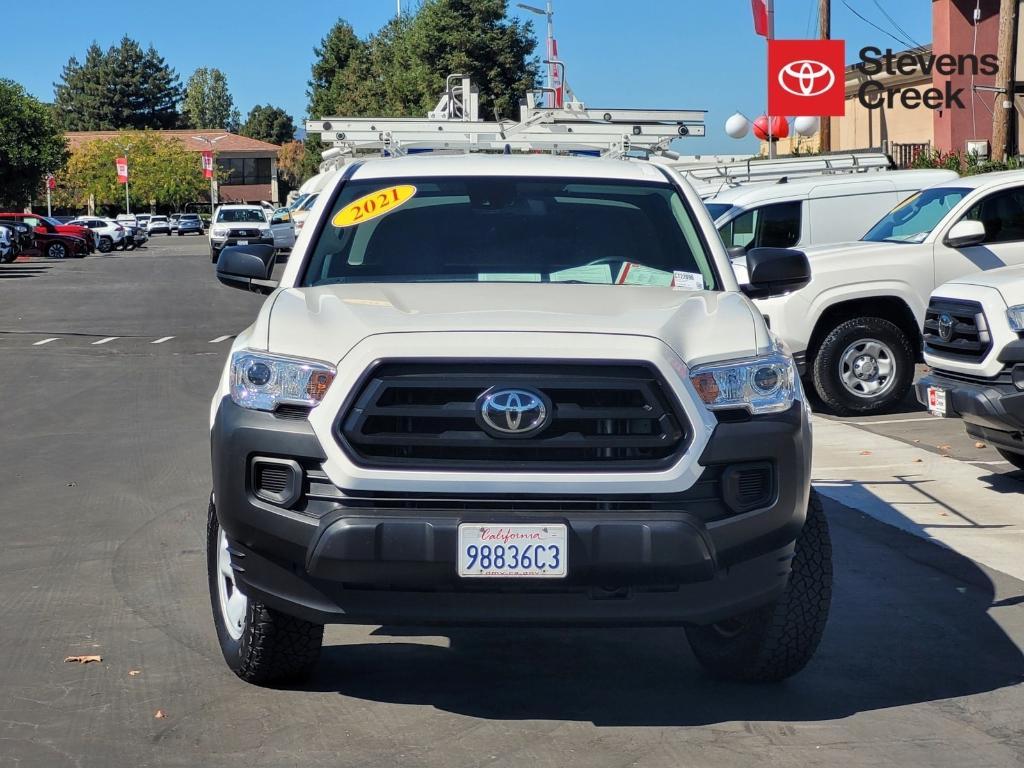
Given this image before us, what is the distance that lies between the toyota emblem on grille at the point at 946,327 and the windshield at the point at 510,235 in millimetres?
3775

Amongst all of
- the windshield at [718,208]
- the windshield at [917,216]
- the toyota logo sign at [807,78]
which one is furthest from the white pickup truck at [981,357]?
the toyota logo sign at [807,78]

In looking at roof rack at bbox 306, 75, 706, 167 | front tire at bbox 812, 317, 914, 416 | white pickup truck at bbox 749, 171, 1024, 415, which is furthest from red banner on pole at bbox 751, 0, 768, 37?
front tire at bbox 812, 317, 914, 416

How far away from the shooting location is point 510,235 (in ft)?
19.2

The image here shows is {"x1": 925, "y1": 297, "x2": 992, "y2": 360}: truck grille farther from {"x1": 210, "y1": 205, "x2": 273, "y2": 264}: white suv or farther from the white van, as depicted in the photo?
{"x1": 210, "y1": 205, "x2": 273, "y2": 264}: white suv

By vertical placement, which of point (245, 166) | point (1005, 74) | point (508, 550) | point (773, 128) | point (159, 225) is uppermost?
point (245, 166)

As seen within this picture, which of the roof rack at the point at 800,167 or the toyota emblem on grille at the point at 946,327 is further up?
the roof rack at the point at 800,167

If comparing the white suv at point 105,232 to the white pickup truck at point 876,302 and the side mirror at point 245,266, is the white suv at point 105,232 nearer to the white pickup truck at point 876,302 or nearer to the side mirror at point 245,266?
the white pickup truck at point 876,302

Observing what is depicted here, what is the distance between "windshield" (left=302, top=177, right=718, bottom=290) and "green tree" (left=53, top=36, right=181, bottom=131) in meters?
154

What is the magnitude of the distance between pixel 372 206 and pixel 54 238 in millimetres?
52165

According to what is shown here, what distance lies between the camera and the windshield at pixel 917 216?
12824mm

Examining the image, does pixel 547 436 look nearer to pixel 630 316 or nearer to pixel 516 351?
pixel 516 351

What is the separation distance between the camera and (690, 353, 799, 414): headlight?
14.6 feet

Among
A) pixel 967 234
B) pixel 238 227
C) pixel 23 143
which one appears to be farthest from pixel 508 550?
pixel 23 143

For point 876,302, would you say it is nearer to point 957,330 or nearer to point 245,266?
point 957,330
